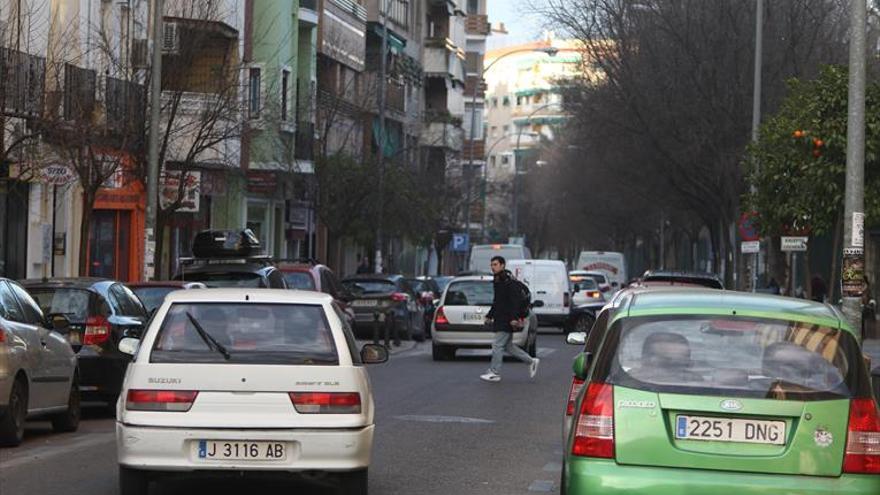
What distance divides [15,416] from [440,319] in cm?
1621

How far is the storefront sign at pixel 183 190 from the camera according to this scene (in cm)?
3216

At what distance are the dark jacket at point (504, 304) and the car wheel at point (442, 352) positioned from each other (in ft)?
22.5

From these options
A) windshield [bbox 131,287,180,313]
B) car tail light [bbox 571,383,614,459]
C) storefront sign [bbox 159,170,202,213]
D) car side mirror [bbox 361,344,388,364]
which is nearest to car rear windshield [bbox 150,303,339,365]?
car side mirror [bbox 361,344,388,364]

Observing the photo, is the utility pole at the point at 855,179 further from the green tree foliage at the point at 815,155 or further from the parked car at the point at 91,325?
the green tree foliage at the point at 815,155

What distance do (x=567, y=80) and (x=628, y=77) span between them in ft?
30.9

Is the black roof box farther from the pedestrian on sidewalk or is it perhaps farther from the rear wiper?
the rear wiper

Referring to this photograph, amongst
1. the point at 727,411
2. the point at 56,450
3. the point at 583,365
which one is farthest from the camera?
the point at 56,450

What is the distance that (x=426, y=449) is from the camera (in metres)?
15.8

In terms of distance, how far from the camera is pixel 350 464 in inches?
439

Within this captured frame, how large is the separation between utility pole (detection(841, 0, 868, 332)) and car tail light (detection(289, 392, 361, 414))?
11.5 m

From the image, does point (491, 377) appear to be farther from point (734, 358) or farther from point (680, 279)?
point (734, 358)

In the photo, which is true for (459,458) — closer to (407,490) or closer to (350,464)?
(407,490)

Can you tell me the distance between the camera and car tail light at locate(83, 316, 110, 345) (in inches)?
729

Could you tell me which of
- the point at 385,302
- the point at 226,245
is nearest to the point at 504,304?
the point at 226,245
